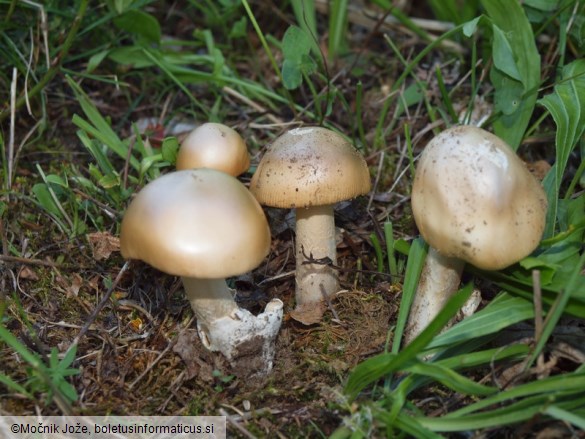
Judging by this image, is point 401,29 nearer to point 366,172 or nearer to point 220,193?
point 366,172

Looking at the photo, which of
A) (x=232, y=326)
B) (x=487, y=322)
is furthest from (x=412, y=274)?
(x=232, y=326)

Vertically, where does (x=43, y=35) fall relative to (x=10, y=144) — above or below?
above

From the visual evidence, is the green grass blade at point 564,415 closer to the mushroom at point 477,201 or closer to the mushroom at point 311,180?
the mushroom at point 477,201

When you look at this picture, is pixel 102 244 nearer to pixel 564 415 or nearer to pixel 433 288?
pixel 433 288

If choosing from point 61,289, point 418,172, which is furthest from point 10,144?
point 418,172

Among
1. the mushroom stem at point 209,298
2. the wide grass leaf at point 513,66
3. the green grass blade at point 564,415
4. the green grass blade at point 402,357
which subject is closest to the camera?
the green grass blade at point 564,415

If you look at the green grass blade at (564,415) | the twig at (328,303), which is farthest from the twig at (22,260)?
the green grass blade at (564,415)

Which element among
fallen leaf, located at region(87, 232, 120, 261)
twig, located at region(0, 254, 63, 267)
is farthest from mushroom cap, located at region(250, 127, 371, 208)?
twig, located at region(0, 254, 63, 267)
